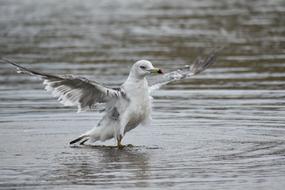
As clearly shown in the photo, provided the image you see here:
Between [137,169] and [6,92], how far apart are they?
23.5ft

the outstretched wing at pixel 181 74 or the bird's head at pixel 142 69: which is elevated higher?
the bird's head at pixel 142 69

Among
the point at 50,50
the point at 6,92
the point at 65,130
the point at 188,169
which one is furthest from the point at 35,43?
the point at 188,169

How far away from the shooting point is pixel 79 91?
12867 millimetres

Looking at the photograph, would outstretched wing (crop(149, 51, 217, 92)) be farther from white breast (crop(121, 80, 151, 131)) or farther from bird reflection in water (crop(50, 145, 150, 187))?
bird reflection in water (crop(50, 145, 150, 187))

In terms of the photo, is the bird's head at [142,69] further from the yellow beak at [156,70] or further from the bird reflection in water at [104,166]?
the bird reflection in water at [104,166]

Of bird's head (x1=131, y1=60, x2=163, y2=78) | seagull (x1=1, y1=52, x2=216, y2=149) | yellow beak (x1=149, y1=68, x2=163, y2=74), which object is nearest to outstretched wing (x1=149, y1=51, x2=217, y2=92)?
seagull (x1=1, y1=52, x2=216, y2=149)

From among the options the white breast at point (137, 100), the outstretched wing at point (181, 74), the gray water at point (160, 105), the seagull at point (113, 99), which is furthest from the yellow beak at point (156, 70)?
the outstretched wing at point (181, 74)

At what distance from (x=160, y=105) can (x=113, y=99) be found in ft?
10.4

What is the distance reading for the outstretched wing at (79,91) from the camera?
41.2ft

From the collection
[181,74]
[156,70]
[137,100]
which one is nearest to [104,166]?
[137,100]

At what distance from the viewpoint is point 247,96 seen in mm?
16688

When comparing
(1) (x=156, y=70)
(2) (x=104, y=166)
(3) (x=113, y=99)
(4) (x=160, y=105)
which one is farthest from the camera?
(4) (x=160, y=105)

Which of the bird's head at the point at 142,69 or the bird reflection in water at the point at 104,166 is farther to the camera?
the bird's head at the point at 142,69

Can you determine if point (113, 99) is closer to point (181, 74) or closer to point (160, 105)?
point (181, 74)
